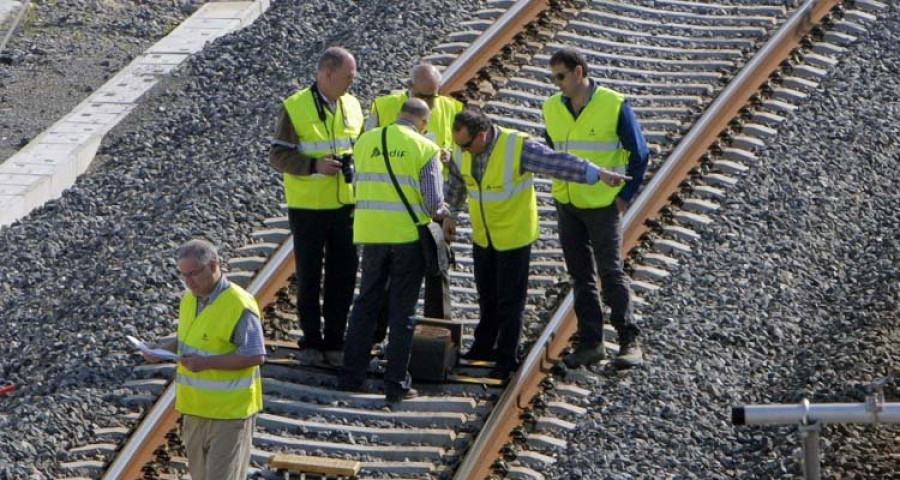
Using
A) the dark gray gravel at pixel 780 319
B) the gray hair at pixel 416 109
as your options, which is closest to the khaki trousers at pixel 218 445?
the dark gray gravel at pixel 780 319

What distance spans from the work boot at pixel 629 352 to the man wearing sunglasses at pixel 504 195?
598 millimetres

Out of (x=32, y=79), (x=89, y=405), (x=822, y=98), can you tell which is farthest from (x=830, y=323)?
(x=32, y=79)

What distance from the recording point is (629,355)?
1197cm

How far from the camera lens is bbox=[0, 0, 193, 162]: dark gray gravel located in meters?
17.3

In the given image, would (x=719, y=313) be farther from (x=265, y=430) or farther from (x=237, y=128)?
(x=237, y=128)

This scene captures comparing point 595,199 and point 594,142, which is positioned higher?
point 594,142

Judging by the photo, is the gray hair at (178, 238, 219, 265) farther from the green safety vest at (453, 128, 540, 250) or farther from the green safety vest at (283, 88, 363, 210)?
the green safety vest at (453, 128, 540, 250)

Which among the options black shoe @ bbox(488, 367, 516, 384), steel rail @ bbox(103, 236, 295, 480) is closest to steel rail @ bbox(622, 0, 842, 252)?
black shoe @ bbox(488, 367, 516, 384)

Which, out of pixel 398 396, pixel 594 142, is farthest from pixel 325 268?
pixel 594 142

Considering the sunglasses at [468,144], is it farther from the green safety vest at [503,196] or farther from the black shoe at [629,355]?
the black shoe at [629,355]

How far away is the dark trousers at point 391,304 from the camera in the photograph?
11.9m

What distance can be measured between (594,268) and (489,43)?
3600 mm

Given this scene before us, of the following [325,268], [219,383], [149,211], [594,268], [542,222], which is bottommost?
[219,383]

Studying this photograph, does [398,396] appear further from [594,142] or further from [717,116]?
→ [717,116]
